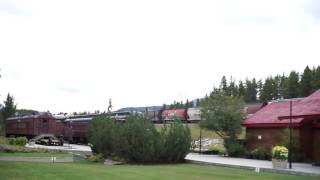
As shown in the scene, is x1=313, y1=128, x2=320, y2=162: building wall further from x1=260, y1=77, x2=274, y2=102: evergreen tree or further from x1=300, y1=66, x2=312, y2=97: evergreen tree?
x1=260, y1=77, x2=274, y2=102: evergreen tree

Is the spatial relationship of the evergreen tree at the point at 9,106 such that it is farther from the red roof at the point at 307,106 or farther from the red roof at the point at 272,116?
the red roof at the point at 307,106

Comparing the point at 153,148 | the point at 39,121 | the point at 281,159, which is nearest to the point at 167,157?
the point at 153,148

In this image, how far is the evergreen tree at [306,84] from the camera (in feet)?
303

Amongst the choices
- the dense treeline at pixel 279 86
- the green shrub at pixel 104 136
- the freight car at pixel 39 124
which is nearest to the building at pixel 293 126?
the green shrub at pixel 104 136

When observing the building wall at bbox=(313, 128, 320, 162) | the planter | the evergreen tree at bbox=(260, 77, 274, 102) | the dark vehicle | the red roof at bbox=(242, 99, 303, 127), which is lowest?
the dark vehicle

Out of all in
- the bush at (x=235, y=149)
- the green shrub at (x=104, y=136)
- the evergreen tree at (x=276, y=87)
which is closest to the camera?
the green shrub at (x=104, y=136)

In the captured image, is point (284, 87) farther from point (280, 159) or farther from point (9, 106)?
point (280, 159)

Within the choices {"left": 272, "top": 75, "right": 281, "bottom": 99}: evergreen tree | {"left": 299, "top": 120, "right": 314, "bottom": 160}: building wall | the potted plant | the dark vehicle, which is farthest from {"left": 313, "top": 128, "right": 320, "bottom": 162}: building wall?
{"left": 272, "top": 75, "right": 281, "bottom": 99}: evergreen tree

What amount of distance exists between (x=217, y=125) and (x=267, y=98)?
72.0 metres

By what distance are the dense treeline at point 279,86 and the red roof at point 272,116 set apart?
39684mm

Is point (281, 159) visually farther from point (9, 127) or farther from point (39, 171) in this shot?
point (9, 127)

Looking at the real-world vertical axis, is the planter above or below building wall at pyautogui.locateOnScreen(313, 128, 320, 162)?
below

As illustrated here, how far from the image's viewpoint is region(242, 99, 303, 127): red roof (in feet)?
114

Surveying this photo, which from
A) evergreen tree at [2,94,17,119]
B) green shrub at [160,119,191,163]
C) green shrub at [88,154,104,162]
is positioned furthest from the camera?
evergreen tree at [2,94,17,119]
